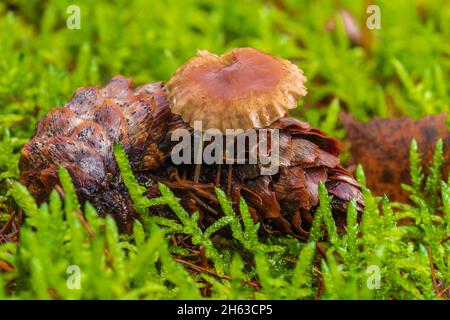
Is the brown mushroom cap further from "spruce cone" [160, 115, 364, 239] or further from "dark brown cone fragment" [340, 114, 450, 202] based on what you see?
"dark brown cone fragment" [340, 114, 450, 202]

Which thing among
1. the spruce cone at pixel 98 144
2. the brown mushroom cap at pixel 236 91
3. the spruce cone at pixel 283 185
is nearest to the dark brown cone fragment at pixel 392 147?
the spruce cone at pixel 283 185

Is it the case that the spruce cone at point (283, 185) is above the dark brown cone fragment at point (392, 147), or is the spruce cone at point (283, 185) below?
below

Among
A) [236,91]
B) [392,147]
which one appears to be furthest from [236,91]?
[392,147]

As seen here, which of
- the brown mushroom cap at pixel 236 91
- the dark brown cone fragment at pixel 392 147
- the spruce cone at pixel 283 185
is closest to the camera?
the brown mushroom cap at pixel 236 91

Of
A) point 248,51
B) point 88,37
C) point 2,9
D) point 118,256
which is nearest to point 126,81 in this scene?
point 248,51

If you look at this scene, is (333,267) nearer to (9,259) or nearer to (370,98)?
(9,259)

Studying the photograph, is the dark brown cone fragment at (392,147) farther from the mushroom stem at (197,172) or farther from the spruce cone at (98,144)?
the spruce cone at (98,144)

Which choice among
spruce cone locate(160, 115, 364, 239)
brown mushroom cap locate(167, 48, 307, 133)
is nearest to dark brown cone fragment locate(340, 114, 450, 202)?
spruce cone locate(160, 115, 364, 239)
